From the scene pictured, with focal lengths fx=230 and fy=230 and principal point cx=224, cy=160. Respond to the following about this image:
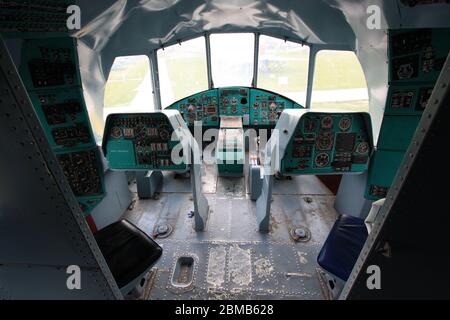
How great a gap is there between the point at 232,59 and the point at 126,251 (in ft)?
16.0

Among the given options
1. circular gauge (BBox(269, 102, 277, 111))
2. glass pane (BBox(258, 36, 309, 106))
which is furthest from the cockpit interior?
circular gauge (BBox(269, 102, 277, 111))

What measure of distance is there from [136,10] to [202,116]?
10.5 ft

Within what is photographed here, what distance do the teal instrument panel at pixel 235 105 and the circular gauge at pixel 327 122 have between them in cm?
341

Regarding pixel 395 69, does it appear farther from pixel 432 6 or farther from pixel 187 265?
pixel 187 265

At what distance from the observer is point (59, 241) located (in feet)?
3.30

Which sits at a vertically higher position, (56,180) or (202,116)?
(56,180)

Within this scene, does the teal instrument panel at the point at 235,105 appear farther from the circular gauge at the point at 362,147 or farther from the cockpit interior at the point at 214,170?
the circular gauge at the point at 362,147

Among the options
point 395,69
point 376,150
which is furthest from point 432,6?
point 376,150

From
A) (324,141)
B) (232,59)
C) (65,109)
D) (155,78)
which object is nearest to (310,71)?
(232,59)

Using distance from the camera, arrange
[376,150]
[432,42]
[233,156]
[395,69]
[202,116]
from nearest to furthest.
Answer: [432,42] < [395,69] < [376,150] < [233,156] < [202,116]

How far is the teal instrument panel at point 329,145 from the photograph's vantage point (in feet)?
7.69

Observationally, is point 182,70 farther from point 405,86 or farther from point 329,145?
point 405,86

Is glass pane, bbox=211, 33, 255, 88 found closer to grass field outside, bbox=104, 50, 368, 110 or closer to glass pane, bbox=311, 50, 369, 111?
grass field outside, bbox=104, 50, 368, 110

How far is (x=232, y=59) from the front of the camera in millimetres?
5480
